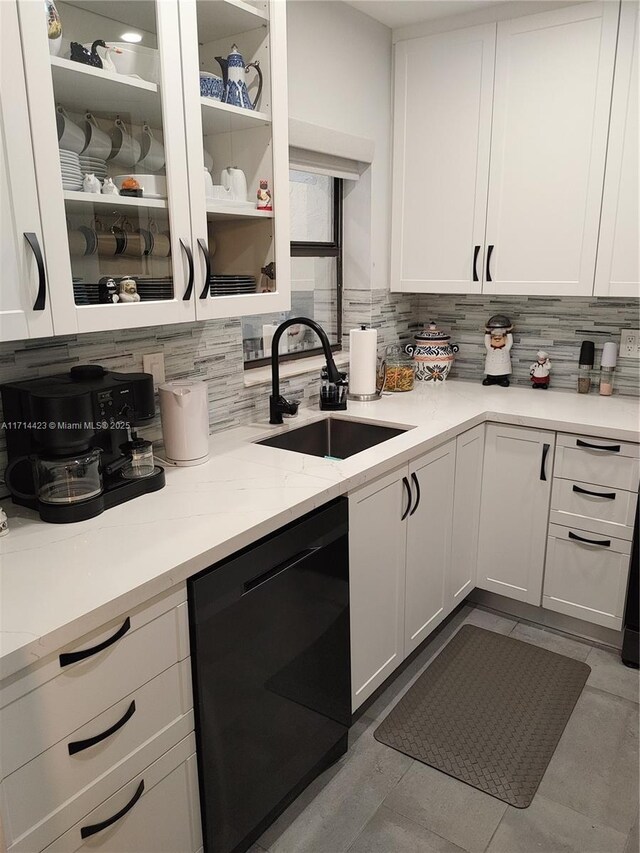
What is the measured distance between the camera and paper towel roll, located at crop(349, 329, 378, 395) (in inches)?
102

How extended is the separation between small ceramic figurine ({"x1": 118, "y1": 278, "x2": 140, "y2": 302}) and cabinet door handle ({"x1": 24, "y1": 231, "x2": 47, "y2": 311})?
0.24 m

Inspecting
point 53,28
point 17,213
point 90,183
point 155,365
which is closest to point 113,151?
point 90,183

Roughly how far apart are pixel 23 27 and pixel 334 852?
204 centimetres

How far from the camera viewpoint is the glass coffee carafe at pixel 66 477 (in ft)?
4.77

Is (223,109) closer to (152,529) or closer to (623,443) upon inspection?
(152,529)

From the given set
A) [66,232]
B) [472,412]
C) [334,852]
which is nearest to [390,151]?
[472,412]

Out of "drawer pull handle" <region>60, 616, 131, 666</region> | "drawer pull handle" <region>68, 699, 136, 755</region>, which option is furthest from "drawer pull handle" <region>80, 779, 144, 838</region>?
"drawer pull handle" <region>60, 616, 131, 666</region>

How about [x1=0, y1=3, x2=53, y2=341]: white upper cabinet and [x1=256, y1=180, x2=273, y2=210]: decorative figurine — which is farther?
[x1=256, y1=180, x2=273, y2=210]: decorative figurine

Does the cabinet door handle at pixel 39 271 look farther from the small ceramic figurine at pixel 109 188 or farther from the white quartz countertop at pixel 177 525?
the white quartz countertop at pixel 177 525

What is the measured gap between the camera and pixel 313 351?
2830 millimetres

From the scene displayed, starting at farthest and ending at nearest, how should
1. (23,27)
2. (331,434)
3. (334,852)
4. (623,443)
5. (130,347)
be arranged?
(331,434), (623,443), (130,347), (334,852), (23,27)

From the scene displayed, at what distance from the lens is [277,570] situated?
1558 mm

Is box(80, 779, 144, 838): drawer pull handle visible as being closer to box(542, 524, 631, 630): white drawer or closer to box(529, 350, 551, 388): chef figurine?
box(542, 524, 631, 630): white drawer

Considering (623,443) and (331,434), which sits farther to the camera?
(331,434)
